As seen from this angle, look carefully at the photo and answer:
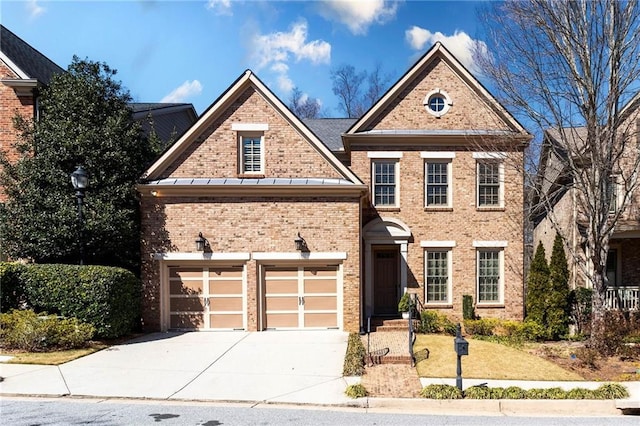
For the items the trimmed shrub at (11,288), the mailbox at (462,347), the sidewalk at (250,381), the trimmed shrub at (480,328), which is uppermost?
the trimmed shrub at (11,288)

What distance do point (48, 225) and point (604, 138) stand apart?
1603 centimetres

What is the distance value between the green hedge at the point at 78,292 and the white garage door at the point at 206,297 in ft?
6.81

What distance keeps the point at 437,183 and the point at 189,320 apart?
999cm

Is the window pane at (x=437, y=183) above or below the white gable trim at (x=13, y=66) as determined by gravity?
below

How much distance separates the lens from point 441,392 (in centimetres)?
798

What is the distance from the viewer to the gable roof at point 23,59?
15242 millimetres

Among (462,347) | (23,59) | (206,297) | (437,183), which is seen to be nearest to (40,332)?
(206,297)

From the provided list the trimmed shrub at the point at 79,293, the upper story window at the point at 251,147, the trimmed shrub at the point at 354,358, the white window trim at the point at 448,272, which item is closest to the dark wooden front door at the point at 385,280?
the white window trim at the point at 448,272

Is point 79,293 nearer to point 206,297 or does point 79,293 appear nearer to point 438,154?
point 206,297

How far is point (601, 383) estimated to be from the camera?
9.03 metres

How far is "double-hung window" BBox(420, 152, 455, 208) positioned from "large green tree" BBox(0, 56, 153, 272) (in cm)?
1016

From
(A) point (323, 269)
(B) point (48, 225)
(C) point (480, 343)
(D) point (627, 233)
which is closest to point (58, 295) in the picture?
(B) point (48, 225)

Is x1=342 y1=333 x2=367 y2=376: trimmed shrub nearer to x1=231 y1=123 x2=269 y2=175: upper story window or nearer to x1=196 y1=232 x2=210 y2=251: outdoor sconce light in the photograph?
x1=196 y1=232 x2=210 y2=251: outdoor sconce light

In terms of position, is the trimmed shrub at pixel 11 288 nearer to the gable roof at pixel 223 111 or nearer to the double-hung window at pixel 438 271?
the gable roof at pixel 223 111
